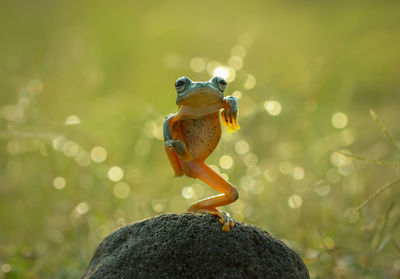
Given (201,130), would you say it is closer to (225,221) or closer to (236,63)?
(225,221)

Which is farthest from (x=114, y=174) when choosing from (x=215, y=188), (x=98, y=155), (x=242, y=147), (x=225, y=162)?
(x=215, y=188)

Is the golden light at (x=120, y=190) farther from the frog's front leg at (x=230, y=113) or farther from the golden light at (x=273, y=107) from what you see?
the frog's front leg at (x=230, y=113)

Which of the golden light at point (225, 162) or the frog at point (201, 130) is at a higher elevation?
the frog at point (201, 130)

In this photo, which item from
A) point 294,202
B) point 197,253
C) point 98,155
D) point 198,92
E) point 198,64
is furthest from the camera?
point 98,155

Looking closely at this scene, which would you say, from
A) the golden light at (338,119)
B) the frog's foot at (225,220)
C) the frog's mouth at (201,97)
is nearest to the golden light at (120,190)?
the golden light at (338,119)

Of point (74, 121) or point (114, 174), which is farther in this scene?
point (114, 174)

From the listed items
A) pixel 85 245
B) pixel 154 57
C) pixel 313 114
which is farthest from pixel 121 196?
pixel 154 57

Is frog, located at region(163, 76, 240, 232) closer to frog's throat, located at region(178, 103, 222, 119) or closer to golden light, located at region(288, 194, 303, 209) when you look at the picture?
frog's throat, located at region(178, 103, 222, 119)
